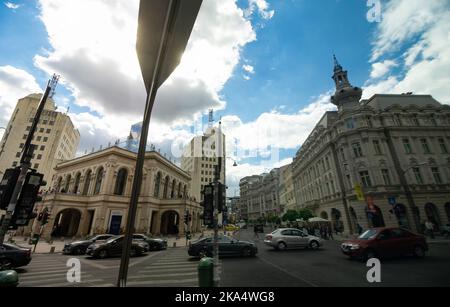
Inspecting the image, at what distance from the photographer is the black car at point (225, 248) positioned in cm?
1295

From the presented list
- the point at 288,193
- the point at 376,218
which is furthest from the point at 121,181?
the point at 288,193

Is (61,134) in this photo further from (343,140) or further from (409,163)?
(409,163)

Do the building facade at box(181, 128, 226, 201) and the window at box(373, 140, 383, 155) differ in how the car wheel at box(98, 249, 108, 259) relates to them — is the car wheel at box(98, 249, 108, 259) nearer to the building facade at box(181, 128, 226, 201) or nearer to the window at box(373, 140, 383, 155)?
the window at box(373, 140, 383, 155)

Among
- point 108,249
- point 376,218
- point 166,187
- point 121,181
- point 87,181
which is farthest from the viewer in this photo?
point 166,187

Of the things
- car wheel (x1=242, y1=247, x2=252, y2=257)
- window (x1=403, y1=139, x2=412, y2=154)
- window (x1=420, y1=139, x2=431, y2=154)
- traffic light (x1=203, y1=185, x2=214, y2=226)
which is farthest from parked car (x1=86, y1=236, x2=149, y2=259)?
window (x1=420, y1=139, x2=431, y2=154)

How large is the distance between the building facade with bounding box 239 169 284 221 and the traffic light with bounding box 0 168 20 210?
71327 mm

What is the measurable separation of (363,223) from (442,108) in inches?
953

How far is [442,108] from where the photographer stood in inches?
1257

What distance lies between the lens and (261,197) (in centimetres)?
9138

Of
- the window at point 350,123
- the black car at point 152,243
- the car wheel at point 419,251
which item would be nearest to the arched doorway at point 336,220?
the window at point 350,123

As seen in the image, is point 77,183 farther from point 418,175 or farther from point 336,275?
point 418,175

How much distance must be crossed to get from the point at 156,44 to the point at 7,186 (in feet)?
17.7
